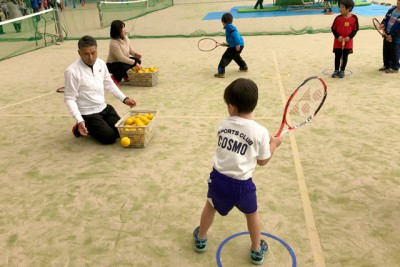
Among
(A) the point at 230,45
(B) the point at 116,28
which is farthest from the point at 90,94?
(A) the point at 230,45

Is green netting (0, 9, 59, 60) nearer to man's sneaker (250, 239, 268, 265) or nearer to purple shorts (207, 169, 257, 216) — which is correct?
purple shorts (207, 169, 257, 216)

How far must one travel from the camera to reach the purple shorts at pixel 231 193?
270 cm

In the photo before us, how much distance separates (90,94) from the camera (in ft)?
17.1

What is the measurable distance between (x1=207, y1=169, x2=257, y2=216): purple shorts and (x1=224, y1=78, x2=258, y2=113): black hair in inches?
21.5

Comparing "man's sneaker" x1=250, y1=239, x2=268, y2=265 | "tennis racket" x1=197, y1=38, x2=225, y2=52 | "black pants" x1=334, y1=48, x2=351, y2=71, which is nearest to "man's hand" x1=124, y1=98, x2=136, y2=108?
"man's sneaker" x1=250, y1=239, x2=268, y2=265

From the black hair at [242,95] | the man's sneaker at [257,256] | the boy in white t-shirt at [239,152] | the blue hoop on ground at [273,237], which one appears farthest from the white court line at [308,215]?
the black hair at [242,95]

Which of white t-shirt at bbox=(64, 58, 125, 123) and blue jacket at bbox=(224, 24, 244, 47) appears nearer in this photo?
white t-shirt at bbox=(64, 58, 125, 123)

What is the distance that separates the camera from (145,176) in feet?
14.3

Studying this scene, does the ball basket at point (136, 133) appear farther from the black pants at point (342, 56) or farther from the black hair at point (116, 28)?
the black pants at point (342, 56)

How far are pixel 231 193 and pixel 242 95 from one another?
741mm

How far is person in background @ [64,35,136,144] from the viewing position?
4.87 meters

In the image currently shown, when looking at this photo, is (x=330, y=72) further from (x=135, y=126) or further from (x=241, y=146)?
(x=241, y=146)

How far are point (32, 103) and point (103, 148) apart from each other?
293 centimetres

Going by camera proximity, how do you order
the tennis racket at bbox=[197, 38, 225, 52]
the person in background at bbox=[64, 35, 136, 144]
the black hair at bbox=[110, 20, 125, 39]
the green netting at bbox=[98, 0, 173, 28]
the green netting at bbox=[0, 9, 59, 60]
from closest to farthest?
the person in background at bbox=[64, 35, 136, 144] < the black hair at bbox=[110, 20, 125, 39] < the tennis racket at bbox=[197, 38, 225, 52] < the green netting at bbox=[0, 9, 59, 60] < the green netting at bbox=[98, 0, 173, 28]
